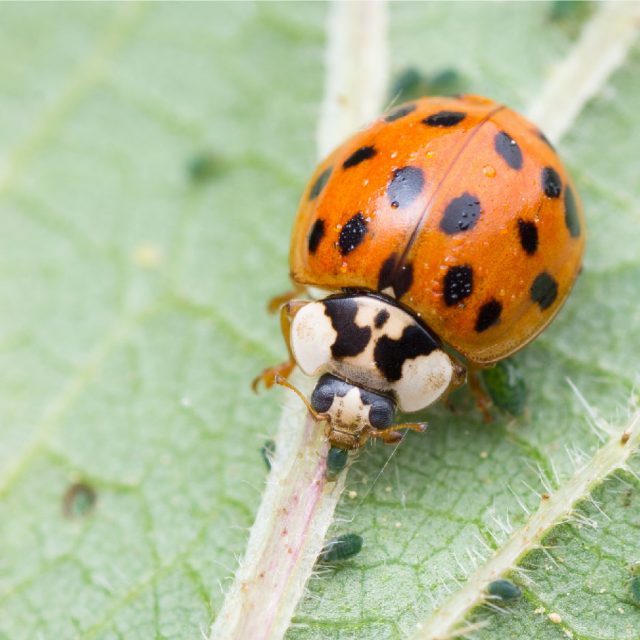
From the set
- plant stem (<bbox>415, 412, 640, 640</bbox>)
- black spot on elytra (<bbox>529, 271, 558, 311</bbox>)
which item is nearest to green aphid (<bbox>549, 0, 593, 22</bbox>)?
black spot on elytra (<bbox>529, 271, 558, 311</bbox>)

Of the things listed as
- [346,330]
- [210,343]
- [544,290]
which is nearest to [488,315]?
[544,290]

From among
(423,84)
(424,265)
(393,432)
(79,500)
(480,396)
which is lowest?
(79,500)

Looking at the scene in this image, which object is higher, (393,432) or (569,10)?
(569,10)

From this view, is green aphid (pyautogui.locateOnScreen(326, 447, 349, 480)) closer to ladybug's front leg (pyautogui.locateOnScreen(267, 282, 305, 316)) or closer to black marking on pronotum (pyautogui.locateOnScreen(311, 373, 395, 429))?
black marking on pronotum (pyautogui.locateOnScreen(311, 373, 395, 429))

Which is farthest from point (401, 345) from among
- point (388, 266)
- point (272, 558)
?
point (272, 558)

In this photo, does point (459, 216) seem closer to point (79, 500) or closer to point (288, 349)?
point (288, 349)

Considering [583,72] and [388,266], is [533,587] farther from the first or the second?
[583,72]

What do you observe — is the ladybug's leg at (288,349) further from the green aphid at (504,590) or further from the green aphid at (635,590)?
the green aphid at (635,590)
